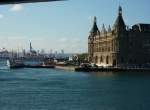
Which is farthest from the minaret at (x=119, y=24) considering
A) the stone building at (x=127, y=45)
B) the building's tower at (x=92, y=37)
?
the building's tower at (x=92, y=37)

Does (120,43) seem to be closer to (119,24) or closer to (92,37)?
(119,24)

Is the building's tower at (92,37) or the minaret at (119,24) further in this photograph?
the building's tower at (92,37)

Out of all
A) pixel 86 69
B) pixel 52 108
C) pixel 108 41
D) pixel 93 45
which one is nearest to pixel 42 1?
pixel 52 108

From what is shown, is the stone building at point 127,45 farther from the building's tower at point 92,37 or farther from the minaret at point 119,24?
the building's tower at point 92,37

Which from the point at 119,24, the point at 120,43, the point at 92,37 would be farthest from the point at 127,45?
the point at 92,37

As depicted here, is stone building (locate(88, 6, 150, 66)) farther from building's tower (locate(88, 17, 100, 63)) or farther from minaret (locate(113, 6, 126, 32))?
building's tower (locate(88, 17, 100, 63))

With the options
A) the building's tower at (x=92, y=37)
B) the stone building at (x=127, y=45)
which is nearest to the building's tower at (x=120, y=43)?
the stone building at (x=127, y=45)

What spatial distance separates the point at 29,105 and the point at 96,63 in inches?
1868

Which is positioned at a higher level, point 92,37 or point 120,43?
point 92,37

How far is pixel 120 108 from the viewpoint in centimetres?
1781

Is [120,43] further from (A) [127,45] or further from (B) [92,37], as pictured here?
(B) [92,37]

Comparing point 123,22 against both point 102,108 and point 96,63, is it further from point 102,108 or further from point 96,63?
point 102,108

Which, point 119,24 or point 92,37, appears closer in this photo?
point 119,24

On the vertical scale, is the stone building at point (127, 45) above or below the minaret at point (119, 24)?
below
